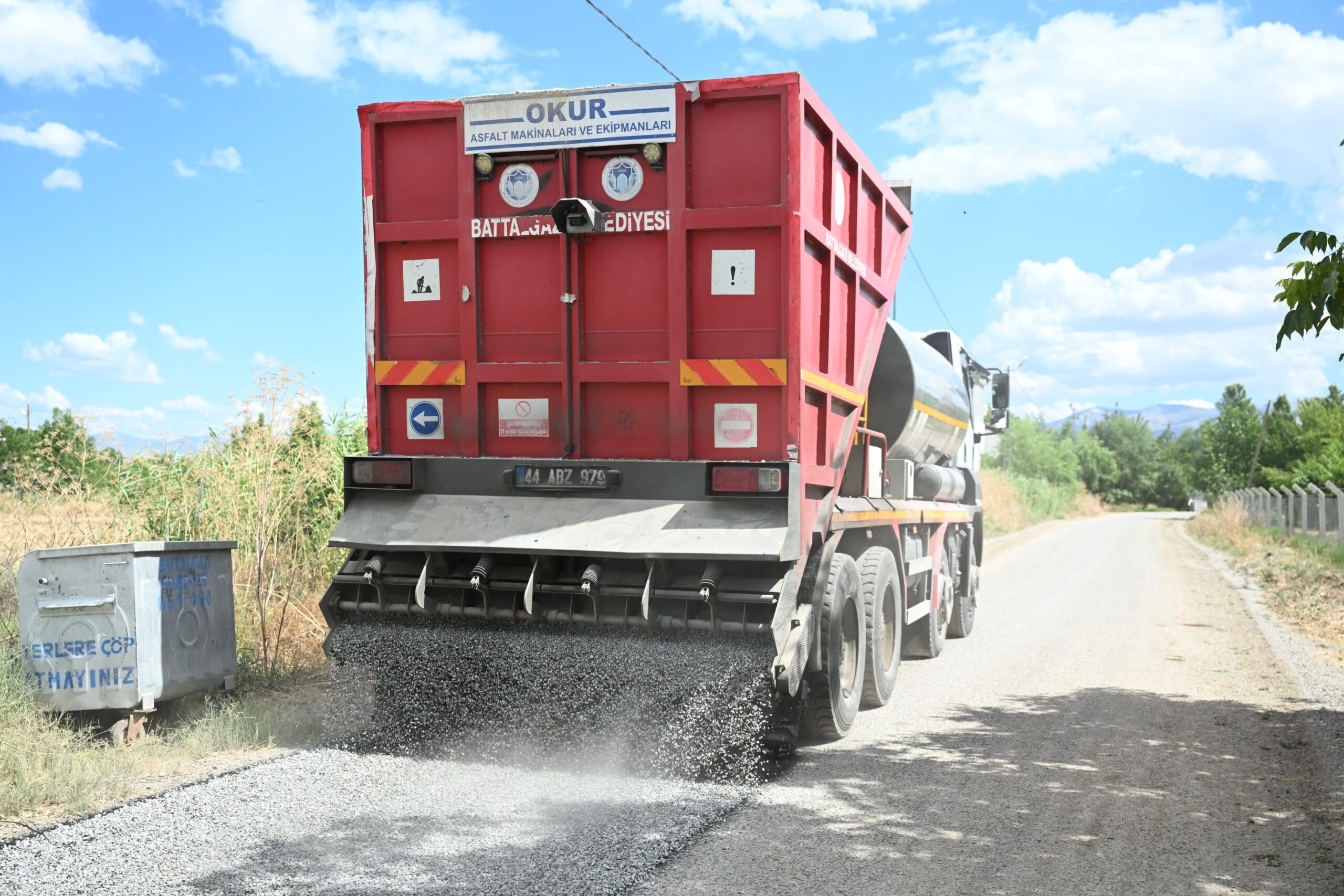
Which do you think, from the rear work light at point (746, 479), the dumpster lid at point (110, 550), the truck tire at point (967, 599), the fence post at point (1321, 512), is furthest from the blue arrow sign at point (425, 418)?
the fence post at point (1321, 512)

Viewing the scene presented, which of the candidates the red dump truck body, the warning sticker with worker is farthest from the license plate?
the warning sticker with worker

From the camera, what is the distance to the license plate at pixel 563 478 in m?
5.64

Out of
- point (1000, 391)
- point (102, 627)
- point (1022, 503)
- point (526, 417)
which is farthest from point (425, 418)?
point (1022, 503)

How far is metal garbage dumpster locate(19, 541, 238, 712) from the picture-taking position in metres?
5.73

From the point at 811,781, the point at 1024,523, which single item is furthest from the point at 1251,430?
the point at 811,781

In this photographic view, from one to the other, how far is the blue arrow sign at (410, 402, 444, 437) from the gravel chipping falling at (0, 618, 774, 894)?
1.13 m

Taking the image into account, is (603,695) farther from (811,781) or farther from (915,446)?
(915,446)

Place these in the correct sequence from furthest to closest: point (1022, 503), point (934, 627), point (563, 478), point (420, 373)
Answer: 1. point (1022, 503)
2. point (934, 627)
3. point (420, 373)
4. point (563, 478)

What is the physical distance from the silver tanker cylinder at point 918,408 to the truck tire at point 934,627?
756 mm

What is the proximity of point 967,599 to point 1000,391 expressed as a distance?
283cm

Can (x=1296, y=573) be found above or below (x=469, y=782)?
below

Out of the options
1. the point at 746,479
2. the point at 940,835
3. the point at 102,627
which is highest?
the point at 746,479

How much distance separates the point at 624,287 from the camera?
19.0 ft

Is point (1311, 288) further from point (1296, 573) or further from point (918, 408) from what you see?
point (1296, 573)
